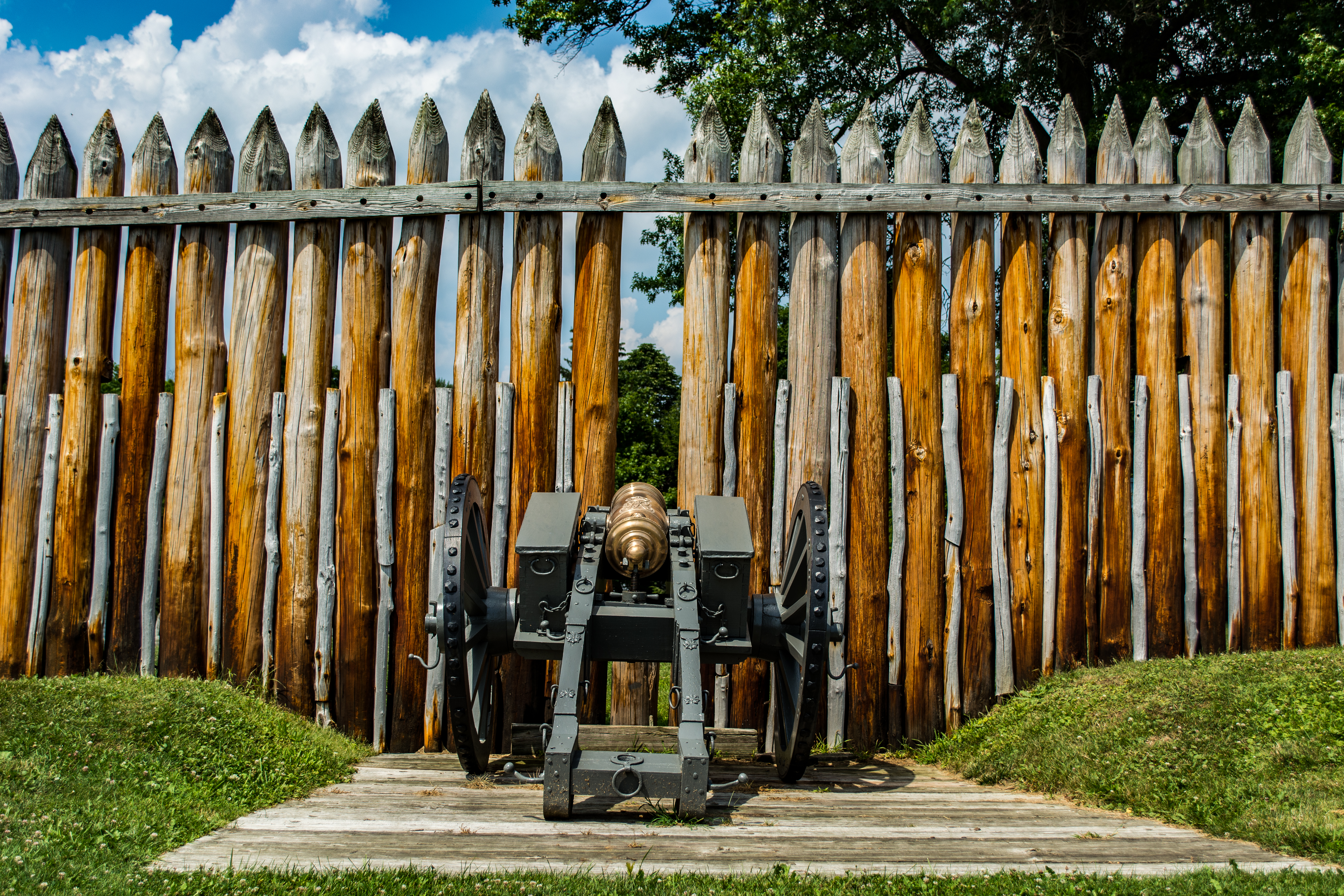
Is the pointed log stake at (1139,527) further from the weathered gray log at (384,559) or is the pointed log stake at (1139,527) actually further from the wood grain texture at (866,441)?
the weathered gray log at (384,559)

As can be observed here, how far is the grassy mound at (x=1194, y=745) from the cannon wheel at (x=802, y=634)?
0.99 m

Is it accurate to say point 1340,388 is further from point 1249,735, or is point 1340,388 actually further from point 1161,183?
point 1249,735

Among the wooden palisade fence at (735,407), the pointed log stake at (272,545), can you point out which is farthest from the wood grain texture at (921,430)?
the pointed log stake at (272,545)

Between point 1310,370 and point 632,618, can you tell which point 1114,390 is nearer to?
point 1310,370

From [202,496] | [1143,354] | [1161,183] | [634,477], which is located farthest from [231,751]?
[634,477]

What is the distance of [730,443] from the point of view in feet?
16.5

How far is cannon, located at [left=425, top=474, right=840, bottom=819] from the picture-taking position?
3254 mm

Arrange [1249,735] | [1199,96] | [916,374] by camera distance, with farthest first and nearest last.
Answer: [1199,96] < [916,374] < [1249,735]

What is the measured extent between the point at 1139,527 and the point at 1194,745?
1.47 meters

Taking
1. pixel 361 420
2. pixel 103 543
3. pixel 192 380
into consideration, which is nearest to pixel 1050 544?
pixel 361 420

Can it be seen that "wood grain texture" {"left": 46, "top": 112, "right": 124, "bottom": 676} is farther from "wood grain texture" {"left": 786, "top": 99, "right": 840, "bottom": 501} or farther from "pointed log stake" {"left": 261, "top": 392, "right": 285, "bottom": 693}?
"wood grain texture" {"left": 786, "top": 99, "right": 840, "bottom": 501}

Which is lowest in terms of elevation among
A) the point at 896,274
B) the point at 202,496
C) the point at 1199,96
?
the point at 202,496

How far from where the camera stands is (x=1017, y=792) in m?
4.11

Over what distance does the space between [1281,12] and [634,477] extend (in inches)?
342
